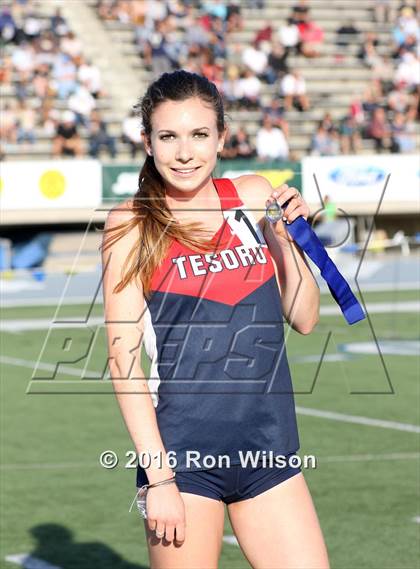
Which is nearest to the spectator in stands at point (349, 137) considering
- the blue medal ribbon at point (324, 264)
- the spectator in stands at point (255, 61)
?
the spectator in stands at point (255, 61)

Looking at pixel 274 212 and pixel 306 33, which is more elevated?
pixel 274 212

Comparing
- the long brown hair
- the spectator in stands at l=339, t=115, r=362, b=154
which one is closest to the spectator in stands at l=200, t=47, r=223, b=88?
the spectator in stands at l=339, t=115, r=362, b=154

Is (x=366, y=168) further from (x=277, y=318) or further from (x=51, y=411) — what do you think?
(x=277, y=318)

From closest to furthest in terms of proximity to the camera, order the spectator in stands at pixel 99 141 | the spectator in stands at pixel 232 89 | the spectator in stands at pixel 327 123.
→ the spectator in stands at pixel 99 141, the spectator in stands at pixel 327 123, the spectator in stands at pixel 232 89

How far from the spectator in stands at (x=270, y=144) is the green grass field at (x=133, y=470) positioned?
1178 cm

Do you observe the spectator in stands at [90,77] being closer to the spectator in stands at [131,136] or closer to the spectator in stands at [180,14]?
the spectator in stands at [131,136]

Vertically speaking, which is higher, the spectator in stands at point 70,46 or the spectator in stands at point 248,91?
the spectator in stands at point 70,46

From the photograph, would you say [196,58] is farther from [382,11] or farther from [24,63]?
[382,11]

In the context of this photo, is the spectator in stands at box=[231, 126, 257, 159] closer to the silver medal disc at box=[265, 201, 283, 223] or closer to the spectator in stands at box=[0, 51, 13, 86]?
the spectator in stands at box=[0, 51, 13, 86]

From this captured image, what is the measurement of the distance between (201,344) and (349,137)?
22833 mm

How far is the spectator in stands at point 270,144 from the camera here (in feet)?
80.2

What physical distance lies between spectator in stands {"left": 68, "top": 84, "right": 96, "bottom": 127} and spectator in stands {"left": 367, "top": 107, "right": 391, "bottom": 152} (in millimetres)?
5614

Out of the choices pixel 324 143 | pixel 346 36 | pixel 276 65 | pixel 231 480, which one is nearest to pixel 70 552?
pixel 231 480

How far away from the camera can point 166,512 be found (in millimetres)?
3320
